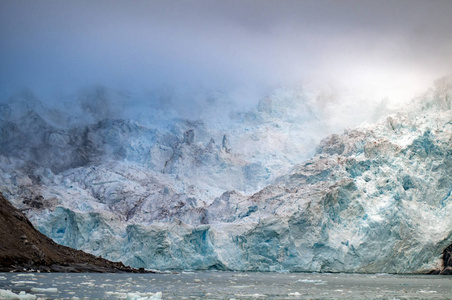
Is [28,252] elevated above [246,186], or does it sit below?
below

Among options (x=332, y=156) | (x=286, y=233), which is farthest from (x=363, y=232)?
(x=332, y=156)

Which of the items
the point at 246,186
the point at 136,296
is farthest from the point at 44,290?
the point at 246,186

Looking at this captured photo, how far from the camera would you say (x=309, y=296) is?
55.8 feet

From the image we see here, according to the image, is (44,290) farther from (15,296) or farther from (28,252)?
(28,252)

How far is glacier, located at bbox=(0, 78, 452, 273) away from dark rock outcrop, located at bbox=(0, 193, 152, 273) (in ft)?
25.1

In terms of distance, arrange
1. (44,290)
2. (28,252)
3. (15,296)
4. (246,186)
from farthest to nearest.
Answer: (246,186) < (28,252) < (44,290) < (15,296)

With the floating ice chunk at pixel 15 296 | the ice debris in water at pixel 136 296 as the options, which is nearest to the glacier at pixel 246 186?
the ice debris in water at pixel 136 296

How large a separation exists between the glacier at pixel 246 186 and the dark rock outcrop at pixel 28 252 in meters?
7.64

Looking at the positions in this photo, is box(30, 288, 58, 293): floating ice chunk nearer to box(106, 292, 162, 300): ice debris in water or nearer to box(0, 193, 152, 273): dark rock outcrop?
box(106, 292, 162, 300): ice debris in water

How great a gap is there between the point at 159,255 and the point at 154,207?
363 inches

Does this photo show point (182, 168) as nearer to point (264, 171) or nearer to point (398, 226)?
point (264, 171)

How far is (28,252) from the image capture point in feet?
82.2

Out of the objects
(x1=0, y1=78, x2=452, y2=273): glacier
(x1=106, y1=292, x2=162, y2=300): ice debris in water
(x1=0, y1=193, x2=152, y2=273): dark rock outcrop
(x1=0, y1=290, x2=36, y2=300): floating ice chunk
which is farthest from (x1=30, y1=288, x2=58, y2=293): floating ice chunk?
(x1=0, y1=78, x2=452, y2=273): glacier

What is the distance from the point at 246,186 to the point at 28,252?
27.5 m
